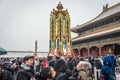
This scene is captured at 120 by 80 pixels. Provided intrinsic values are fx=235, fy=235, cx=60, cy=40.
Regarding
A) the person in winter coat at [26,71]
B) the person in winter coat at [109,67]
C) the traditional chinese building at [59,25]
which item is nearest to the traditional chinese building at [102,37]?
the traditional chinese building at [59,25]

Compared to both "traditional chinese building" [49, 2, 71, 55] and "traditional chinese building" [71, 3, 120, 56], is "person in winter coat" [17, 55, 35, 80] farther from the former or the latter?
"traditional chinese building" [71, 3, 120, 56]

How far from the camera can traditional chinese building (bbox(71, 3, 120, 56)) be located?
22719 millimetres

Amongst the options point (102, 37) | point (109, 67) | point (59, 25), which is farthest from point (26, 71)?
point (102, 37)

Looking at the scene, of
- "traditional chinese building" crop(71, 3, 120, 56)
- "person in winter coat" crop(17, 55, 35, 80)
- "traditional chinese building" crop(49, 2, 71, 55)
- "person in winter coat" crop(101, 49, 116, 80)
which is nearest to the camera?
"person in winter coat" crop(17, 55, 35, 80)

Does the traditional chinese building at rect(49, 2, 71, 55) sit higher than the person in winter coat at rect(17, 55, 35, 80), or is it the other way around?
the traditional chinese building at rect(49, 2, 71, 55)

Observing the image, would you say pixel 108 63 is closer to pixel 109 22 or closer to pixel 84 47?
pixel 109 22

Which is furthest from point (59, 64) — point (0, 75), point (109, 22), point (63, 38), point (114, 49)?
point (109, 22)

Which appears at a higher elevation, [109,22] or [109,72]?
[109,22]

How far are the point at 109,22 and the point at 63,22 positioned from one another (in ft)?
24.8

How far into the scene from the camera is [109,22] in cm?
2542

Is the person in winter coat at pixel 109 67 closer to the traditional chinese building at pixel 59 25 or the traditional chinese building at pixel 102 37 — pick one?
the traditional chinese building at pixel 59 25

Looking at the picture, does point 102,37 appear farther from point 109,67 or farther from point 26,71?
point 26,71

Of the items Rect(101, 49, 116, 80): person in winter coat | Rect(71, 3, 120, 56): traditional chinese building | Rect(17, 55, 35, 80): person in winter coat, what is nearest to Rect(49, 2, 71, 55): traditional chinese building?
Rect(71, 3, 120, 56): traditional chinese building

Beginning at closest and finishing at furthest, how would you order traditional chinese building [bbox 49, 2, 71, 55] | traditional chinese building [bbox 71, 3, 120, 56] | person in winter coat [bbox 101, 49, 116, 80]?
person in winter coat [bbox 101, 49, 116, 80] < traditional chinese building [bbox 49, 2, 71, 55] < traditional chinese building [bbox 71, 3, 120, 56]
